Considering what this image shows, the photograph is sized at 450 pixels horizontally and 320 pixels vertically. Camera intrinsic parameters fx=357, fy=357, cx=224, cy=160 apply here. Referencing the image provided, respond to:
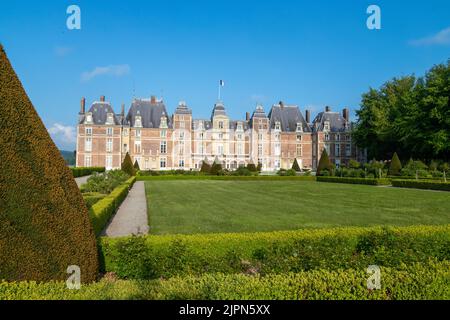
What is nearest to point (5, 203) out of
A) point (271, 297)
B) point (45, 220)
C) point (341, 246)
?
point (45, 220)

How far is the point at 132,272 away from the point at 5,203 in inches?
→ 96.5

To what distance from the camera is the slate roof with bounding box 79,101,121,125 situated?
175 ft

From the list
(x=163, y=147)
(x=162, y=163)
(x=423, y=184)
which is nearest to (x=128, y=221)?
(x=423, y=184)

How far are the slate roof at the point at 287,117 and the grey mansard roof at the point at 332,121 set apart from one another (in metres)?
1.89

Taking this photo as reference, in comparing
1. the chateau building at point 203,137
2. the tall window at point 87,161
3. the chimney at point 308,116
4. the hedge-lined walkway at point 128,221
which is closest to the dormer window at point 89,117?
the chateau building at point 203,137

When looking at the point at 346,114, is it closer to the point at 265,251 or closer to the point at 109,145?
the point at 109,145

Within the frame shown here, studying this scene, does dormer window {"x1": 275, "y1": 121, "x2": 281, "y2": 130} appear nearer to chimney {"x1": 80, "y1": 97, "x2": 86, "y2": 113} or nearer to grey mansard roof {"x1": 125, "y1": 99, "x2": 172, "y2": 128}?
grey mansard roof {"x1": 125, "y1": 99, "x2": 172, "y2": 128}

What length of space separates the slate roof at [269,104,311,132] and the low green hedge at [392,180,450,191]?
A: 35.6 m

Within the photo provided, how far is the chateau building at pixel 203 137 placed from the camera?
53.8 metres

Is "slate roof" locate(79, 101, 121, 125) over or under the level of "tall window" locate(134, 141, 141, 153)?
over

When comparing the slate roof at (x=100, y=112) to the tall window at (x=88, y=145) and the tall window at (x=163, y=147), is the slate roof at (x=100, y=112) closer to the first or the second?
the tall window at (x=88, y=145)

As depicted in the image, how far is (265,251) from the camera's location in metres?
6.10

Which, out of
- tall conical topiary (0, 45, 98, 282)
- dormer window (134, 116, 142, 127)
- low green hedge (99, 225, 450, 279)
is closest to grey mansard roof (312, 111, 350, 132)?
dormer window (134, 116, 142, 127)

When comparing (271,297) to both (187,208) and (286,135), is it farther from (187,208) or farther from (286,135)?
(286,135)
